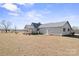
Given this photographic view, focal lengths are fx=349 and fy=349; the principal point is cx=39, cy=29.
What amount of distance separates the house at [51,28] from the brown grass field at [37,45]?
0.08 metres

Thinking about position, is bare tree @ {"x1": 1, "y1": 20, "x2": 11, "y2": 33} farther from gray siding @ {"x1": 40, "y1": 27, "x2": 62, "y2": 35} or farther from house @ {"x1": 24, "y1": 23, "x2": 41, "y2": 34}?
gray siding @ {"x1": 40, "y1": 27, "x2": 62, "y2": 35}

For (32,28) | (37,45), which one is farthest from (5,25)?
(37,45)

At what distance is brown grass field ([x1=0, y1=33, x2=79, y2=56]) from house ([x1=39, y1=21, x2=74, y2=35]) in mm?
84

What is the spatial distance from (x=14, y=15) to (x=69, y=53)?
3.65ft

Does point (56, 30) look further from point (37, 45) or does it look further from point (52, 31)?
point (37, 45)

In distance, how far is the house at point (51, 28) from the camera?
5.77 meters

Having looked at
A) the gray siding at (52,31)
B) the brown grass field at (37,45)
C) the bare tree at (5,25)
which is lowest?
the brown grass field at (37,45)

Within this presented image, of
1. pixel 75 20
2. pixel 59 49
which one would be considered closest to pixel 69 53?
pixel 59 49

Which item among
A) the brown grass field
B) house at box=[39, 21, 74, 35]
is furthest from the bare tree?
house at box=[39, 21, 74, 35]

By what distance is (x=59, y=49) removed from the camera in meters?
5.79

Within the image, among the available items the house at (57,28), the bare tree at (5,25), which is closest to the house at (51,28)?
the house at (57,28)

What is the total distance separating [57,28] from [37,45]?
438mm

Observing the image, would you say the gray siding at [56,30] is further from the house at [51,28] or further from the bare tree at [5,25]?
the bare tree at [5,25]

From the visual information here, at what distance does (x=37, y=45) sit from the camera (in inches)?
229
